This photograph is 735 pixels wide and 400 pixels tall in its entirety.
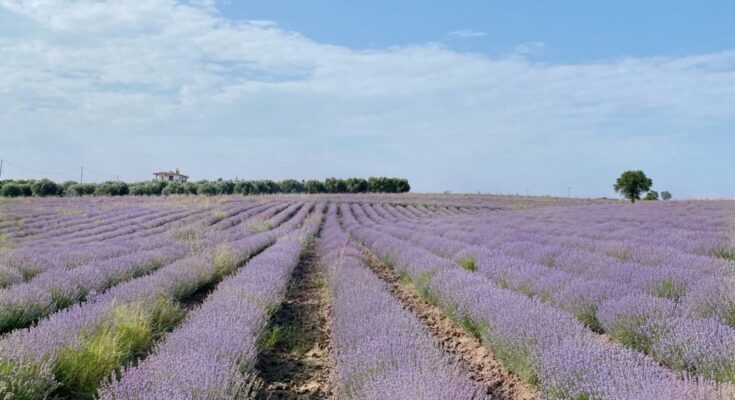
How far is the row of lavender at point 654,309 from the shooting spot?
3223 millimetres

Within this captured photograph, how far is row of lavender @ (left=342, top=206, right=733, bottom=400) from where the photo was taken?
251cm

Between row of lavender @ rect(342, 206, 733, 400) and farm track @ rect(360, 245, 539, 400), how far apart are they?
10 centimetres

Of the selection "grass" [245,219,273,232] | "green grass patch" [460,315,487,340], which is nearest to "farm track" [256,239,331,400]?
"green grass patch" [460,315,487,340]

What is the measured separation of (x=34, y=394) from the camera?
3.00 m

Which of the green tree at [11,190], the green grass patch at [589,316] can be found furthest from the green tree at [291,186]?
the green grass patch at [589,316]

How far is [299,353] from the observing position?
4.79 meters

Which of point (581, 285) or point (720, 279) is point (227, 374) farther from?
point (720, 279)

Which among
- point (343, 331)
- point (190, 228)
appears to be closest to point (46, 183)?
point (190, 228)

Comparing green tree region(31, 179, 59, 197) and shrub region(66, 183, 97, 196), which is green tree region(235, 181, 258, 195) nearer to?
shrub region(66, 183, 97, 196)

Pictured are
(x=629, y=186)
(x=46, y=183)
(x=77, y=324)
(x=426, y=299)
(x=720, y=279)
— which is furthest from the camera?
(x=46, y=183)

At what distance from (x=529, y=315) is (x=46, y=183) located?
1974 inches

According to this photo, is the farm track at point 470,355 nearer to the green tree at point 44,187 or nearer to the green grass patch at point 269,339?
the green grass patch at point 269,339

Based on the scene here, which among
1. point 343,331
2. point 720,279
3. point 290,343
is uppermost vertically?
point 720,279

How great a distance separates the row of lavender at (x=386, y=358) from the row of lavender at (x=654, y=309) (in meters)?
1.29
